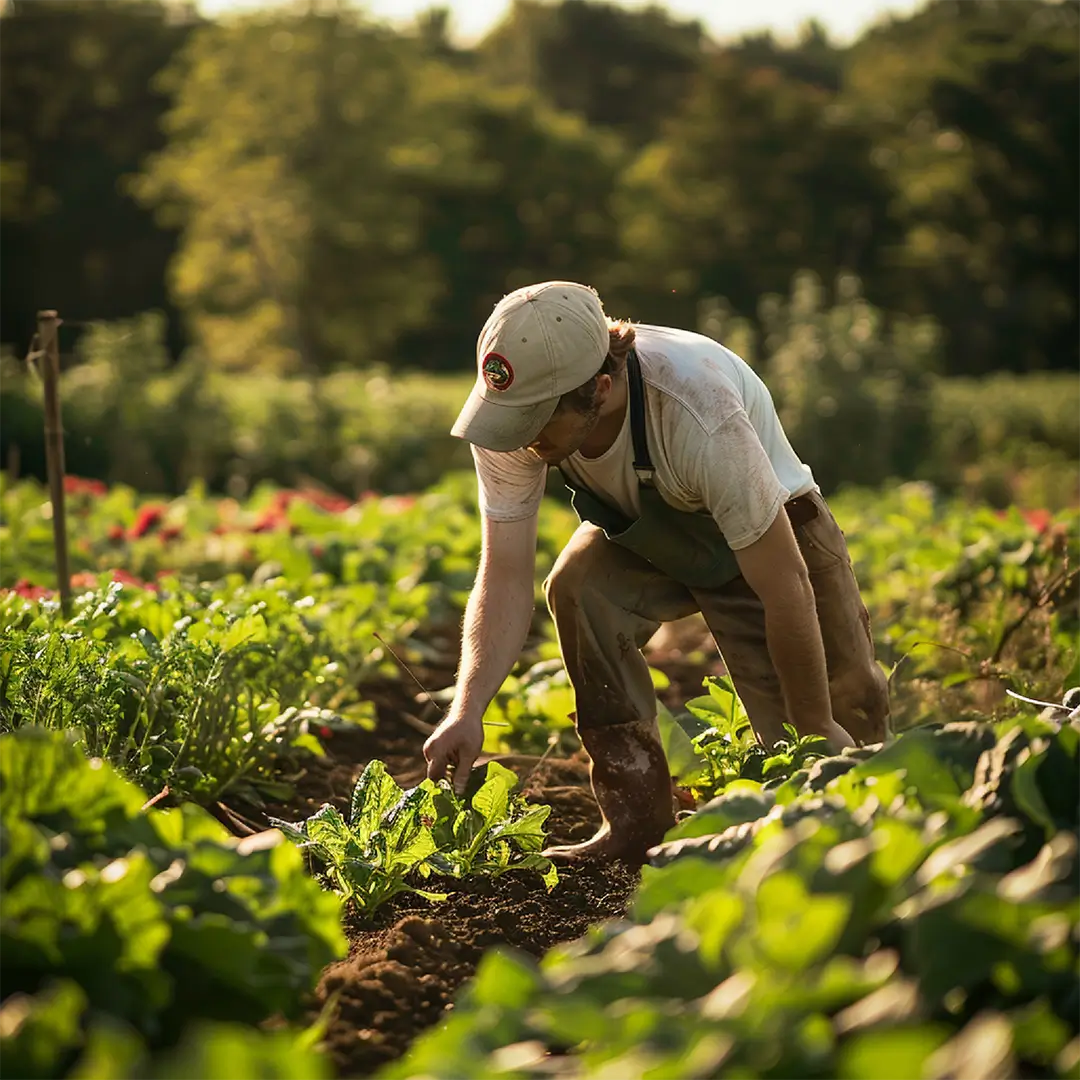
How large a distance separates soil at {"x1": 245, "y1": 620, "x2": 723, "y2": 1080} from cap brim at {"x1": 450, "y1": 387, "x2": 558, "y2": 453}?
105 centimetres

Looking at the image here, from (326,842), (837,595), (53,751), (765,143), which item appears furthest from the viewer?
(765,143)

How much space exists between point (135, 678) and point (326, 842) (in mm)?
709

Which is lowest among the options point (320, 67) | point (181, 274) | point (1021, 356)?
point (1021, 356)

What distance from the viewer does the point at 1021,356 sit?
3900cm

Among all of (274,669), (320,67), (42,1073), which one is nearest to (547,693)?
(274,669)

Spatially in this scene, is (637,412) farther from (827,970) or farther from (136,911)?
(827,970)

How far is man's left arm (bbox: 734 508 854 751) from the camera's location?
3371 millimetres

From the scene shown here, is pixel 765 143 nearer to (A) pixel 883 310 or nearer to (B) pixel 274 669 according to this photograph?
(A) pixel 883 310

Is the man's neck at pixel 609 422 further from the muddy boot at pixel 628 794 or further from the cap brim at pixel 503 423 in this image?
the muddy boot at pixel 628 794

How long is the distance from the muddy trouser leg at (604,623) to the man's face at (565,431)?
0.58m

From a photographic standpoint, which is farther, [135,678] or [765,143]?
[765,143]

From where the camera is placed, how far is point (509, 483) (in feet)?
11.8

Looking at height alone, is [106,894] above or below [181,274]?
below

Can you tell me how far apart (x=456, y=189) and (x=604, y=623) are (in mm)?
37802
